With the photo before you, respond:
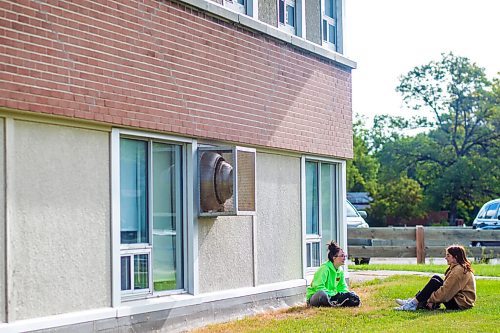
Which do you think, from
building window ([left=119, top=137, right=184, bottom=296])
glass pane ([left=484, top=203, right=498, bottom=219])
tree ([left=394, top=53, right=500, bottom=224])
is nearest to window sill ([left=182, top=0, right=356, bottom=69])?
building window ([left=119, top=137, right=184, bottom=296])

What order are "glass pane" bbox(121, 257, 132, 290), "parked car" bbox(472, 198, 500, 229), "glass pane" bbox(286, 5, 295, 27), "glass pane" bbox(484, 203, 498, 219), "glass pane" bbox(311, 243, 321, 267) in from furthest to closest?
"glass pane" bbox(484, 203, 498, 219) < "parked car" bbox(472, 198, 500, 229) < "glass pane" bbox(311, 243, 321, 267) < "glass pane" bbox(286, 5, 295, 27) < "glass pane" bbox(121, 257, 132, 290)

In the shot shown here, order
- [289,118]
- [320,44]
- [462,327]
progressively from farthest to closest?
1. [320,44]
2. [289,118]
3. [462,327]

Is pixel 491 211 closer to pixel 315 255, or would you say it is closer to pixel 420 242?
pixel 420 242

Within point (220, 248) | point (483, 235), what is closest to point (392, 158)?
point (483, 235)

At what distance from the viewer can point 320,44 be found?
16.0m

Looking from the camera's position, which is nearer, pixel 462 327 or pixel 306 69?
pixel 462 327

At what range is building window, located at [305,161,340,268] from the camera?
15.7 metres

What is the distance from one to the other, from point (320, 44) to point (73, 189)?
7.26m

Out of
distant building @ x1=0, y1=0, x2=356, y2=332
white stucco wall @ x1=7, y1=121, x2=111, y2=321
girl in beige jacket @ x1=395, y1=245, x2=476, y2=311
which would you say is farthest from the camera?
girl in beige jacket @ x1=395, y1=245, x2=476, y2=311

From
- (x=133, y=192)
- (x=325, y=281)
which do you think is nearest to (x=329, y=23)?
(x=325, y=281)

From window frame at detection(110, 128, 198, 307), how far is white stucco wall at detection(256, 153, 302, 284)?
1.98 m

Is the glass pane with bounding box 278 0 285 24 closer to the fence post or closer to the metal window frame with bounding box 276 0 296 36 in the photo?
the metal window frame with bounding box 276 0 296 36

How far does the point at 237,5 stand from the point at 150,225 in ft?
12.7

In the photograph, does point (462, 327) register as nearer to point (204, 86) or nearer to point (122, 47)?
point (204, 86)
